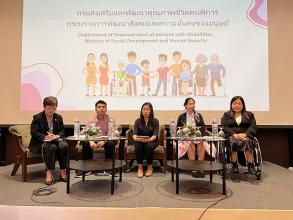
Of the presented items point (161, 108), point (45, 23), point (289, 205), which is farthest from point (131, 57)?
point (289, 205)

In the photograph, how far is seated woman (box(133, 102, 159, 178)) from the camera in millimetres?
3404

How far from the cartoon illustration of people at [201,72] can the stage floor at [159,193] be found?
1451 millimetres

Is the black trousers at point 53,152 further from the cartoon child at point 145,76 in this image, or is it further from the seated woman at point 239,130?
the seated woman at point 239,130

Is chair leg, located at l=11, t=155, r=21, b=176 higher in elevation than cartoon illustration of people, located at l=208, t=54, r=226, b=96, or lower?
lower

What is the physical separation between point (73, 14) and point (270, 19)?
3.33 meters

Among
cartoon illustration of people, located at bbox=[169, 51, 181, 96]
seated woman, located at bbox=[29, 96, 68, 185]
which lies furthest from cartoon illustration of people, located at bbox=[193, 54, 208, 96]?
seated woman, located at bbox=[29, 96, 68, 185]

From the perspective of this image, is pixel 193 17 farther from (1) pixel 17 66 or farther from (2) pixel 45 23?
(1) pixel 17 66

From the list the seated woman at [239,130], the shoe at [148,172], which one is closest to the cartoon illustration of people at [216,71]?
the seated woman at [239,130]

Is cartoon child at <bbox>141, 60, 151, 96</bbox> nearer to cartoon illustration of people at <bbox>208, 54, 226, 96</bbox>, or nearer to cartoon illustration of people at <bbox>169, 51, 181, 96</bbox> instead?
cartoon illustration of people at <bbox>169, 51, 181, 96</bbox>

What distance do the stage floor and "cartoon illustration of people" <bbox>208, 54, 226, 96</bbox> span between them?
1.50 m

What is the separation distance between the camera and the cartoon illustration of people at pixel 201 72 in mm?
4074

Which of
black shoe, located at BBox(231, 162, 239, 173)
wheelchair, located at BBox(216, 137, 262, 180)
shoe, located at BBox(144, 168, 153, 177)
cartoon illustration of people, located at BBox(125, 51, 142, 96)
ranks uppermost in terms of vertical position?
cartoon illustration of people, located at BBox(125, 51, 142, 96)

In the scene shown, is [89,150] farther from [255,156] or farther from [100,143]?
[255,156]

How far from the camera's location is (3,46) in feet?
13.8
